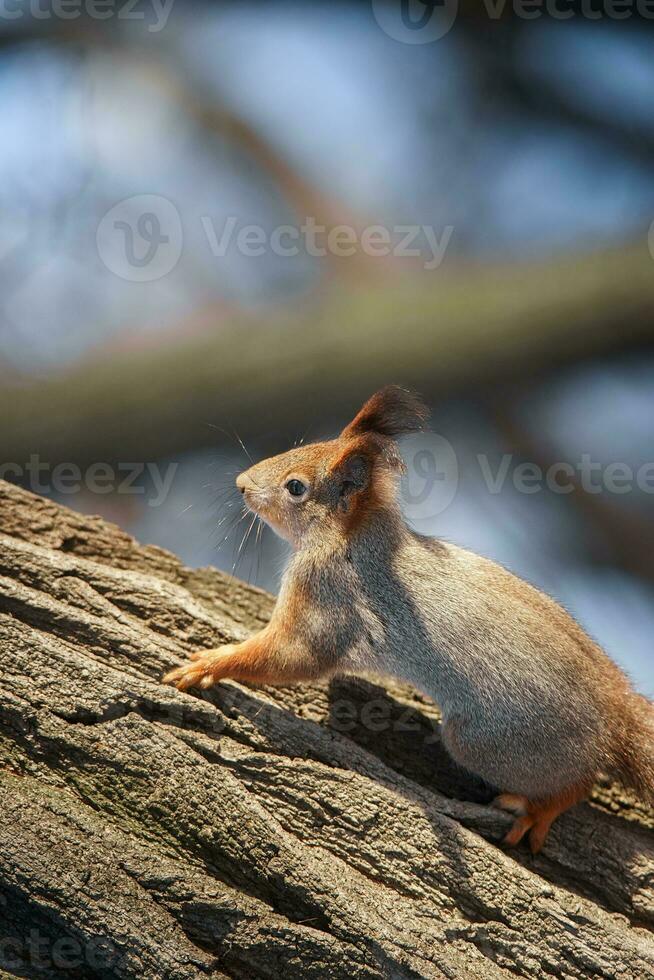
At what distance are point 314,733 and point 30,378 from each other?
3005 mm

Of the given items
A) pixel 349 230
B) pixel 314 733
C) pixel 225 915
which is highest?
pixel 349 230

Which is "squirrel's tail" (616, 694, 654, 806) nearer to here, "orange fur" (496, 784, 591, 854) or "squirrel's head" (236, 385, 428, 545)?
"orange fur" (496, 784, 591, 854)

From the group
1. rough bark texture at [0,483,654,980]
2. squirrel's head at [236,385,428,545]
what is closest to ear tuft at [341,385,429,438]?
squirrel's head at [236,385,428,545]

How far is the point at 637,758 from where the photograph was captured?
3707mm

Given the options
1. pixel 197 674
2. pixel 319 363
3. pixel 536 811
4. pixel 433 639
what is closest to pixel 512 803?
pixel 536 811

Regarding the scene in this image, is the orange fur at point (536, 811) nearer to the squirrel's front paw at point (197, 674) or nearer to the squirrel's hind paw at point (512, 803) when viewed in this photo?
the squirrel's hind paw at point (512, 803)

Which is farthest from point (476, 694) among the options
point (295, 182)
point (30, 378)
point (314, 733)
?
point (295, 182)

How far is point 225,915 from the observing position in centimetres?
302

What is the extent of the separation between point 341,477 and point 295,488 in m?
0.21

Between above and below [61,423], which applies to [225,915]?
below

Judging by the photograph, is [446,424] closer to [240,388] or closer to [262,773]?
[240,388]

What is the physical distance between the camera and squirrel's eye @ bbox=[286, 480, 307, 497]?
4242 mm

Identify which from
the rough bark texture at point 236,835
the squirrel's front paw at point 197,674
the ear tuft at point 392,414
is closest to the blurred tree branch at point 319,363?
the ear tuft at point 392,414

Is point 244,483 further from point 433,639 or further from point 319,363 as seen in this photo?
point 319,363
